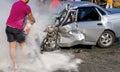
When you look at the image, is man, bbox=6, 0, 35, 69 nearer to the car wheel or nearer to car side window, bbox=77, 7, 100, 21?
car side window, bbox=77, 7, 100, 21

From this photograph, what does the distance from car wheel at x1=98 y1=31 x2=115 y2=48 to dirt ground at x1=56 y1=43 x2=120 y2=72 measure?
0.17 meters

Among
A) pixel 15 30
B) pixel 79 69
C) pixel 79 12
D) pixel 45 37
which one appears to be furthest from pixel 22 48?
pixel 79 12

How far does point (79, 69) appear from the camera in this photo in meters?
9.94

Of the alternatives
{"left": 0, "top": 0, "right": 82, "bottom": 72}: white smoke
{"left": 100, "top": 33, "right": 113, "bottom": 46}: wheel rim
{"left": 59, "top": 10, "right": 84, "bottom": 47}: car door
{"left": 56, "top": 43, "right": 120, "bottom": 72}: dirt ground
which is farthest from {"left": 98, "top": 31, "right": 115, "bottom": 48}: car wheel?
{"left": 0, "top": 0, "right": 82, "bottom": 72}: white smoke

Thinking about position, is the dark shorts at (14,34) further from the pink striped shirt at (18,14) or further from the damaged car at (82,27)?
the damaged car at (82,27)

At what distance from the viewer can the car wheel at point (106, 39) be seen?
13.0 meters

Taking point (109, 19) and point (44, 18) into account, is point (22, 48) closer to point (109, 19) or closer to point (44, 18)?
point (44, 18)

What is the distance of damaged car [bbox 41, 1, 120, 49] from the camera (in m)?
12.3

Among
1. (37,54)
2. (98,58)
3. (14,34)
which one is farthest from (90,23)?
(14,34)

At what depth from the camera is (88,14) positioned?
506 inches

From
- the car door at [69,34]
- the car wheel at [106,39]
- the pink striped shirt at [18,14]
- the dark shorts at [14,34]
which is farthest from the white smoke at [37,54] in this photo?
the car wheel at [106,39]

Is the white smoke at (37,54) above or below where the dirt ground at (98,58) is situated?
above

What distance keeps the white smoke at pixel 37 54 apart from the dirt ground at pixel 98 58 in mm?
291

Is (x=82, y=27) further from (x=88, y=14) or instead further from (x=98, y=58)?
(x=98, y=58)
